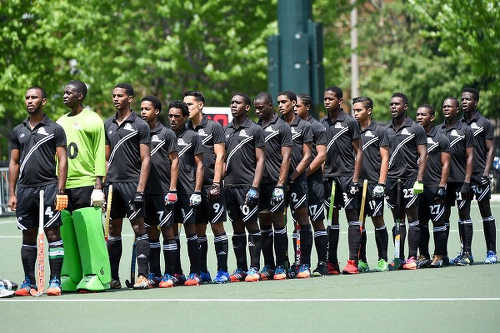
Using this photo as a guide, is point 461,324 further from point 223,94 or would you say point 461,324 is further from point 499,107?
point 499,107

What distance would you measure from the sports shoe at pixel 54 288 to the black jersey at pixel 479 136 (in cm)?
568

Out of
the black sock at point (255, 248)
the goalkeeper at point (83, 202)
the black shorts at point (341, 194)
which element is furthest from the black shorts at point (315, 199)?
the goalkeeper at point (83, 202)

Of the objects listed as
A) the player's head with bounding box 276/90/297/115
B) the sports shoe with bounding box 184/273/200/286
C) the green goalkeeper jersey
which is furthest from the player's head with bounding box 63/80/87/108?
the player's head with bounding box 276/90/297/115

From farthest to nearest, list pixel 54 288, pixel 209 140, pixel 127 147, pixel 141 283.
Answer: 1. pixel 209 140
2. pixel 127 147
3. pixel 141 283
4. pixel 54 288

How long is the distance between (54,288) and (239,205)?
2461 mm

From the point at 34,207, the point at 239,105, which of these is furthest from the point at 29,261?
the point at 239,105

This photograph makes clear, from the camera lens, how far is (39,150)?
43.0 feet

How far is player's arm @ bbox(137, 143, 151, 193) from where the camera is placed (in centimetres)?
1360

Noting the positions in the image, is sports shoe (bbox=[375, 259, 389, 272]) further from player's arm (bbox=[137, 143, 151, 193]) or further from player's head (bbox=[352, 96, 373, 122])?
player's arm (bbox=[137, 143, 151, 193])

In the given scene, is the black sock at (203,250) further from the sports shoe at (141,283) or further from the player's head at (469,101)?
the player's head at (469,101)

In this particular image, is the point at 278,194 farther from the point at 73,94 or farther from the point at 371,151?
the point at 73,94

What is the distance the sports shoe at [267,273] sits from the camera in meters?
14.5

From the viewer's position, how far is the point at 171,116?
47.1ft

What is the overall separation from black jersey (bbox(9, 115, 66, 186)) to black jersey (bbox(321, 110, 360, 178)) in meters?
3.57
